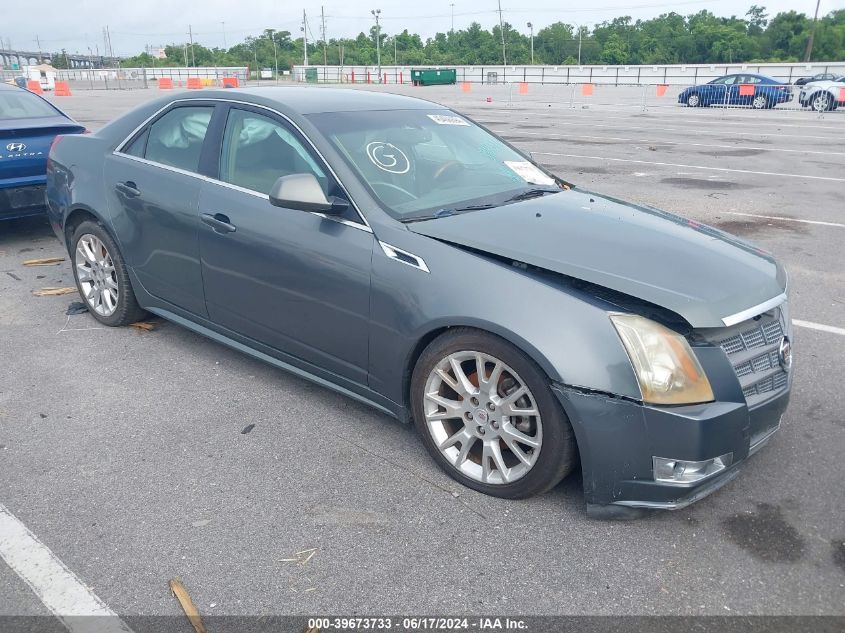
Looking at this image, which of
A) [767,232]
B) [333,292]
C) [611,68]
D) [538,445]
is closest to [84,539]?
[333,292]

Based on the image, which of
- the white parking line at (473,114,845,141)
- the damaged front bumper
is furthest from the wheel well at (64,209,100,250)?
the white parking line at (473,114,845,141)

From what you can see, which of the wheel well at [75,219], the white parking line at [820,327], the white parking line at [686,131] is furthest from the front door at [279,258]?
the white parking line at [686,131]

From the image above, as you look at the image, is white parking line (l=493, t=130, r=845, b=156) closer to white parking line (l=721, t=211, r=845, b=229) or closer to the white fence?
white parking line (l=721, t=211, r=845, b=229)

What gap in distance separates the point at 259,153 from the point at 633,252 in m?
2.06

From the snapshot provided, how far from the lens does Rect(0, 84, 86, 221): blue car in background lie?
6.81 meters

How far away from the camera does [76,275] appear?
5.40 m

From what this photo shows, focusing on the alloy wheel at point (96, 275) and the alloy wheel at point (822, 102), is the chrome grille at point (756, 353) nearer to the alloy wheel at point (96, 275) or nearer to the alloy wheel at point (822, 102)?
the alloy wheel at point (96, 275)

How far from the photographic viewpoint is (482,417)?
3.19 metres

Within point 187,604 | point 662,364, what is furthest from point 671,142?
point 187,604

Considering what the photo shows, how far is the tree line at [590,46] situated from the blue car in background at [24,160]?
69829mm

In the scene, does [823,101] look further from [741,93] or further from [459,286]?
[459,286]

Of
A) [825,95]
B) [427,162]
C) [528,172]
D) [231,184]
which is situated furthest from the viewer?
[825,95]

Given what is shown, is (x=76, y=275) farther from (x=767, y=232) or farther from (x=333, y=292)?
(x=767, y=232)

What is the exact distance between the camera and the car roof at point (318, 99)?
4020 millimetres
